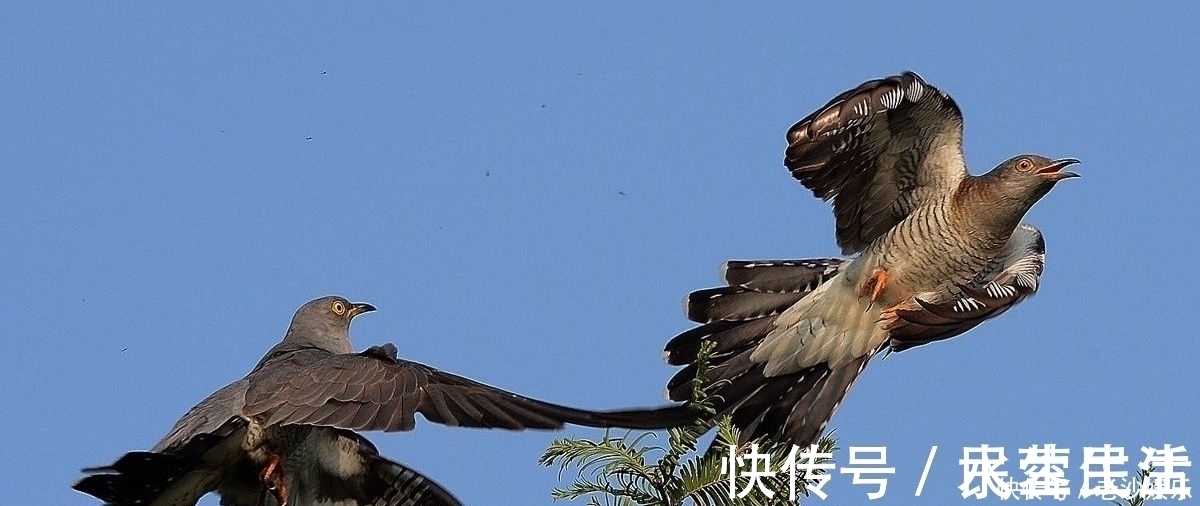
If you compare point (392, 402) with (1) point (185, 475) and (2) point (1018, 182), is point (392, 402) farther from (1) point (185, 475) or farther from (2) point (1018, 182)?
(2) point (1018, 182)

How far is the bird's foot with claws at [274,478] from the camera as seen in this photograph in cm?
639

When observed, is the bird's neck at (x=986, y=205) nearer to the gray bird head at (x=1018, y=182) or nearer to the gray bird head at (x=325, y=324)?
the gray bird head at (x=1018, y=182)

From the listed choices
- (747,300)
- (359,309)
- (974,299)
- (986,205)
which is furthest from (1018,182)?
(359,309)

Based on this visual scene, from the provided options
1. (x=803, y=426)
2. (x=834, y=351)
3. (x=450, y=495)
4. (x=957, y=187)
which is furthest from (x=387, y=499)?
(x=957, y=187)

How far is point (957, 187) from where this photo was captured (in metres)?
7.57

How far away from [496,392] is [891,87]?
2.47 metres

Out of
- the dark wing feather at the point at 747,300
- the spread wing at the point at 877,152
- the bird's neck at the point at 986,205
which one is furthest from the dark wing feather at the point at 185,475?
the bird's neck at the point at 986,205

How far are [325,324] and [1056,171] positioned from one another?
3870mm

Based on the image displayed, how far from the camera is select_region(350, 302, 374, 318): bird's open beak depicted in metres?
8.01

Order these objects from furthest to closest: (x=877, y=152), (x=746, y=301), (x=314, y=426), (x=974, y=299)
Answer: (x=746, y=301)
(x=877, y=152)
(x=974, y=299)
(x=314, y=426)

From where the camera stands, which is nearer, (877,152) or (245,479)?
(245,479)

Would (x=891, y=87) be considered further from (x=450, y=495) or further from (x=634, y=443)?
(x=634, y=443)

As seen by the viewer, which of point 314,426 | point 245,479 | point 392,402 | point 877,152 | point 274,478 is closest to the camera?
point 392,402

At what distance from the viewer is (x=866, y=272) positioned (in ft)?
25.3
